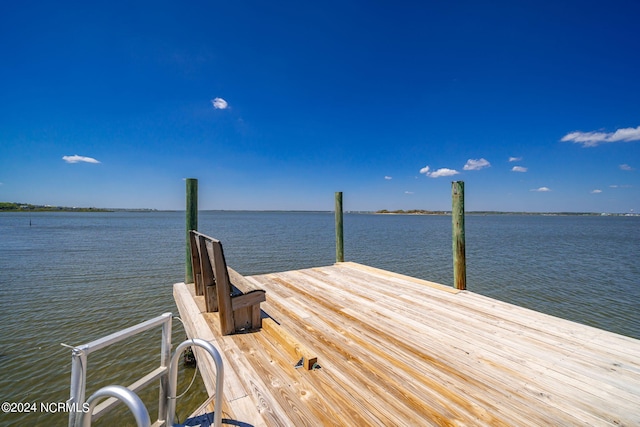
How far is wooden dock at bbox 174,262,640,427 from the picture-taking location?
226 centimetres

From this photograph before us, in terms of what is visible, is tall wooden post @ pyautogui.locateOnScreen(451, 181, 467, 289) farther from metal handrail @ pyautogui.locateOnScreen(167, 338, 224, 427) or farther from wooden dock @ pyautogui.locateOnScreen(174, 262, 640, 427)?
metal handrail @ pyautogui.locateOnScreen(167, 338, 224, 427)

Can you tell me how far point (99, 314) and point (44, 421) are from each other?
3.87 m

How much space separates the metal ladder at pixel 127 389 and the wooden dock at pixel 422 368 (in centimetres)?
50

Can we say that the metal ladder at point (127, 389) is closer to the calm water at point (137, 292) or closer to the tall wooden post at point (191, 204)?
the calm water at point (137, 292)

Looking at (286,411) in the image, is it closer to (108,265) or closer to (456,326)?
(456,326)

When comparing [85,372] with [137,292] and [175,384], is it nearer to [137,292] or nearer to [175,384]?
[175,384]

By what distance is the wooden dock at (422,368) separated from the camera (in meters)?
2.26

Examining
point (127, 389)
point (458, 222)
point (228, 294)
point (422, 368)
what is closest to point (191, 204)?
point (228, 294)

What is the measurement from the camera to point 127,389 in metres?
1.42

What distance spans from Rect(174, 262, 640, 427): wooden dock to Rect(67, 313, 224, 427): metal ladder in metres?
0.50

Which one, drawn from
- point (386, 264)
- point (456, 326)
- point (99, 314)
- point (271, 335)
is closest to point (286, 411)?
point (271, 335)

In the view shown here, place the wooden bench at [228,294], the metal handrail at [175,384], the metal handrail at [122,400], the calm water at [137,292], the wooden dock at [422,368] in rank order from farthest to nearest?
the calm water at [137,292], the wooden bench at [228,294], the wooden dock at [422,368], the metal handrail at [175,384], the metal handrail at [122,400]

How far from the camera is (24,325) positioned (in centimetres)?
633

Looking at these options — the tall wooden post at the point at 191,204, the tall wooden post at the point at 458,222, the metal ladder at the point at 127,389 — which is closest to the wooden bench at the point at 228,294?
the metal ladder at the point at 127,389
